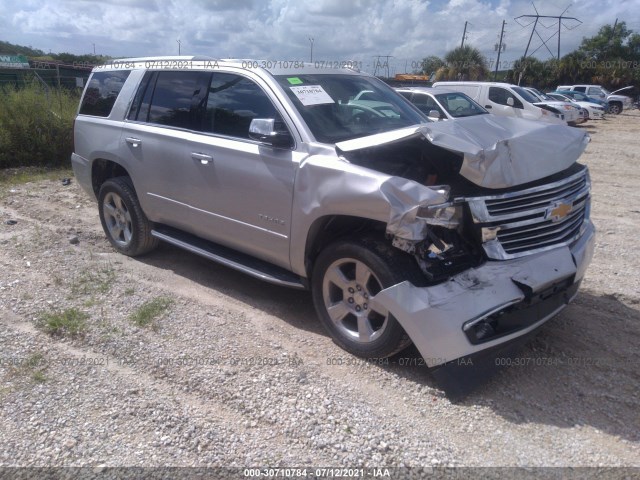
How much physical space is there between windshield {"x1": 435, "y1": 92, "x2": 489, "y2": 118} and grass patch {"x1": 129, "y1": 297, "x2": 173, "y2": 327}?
971 centimetres

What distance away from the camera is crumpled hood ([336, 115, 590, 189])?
126 inches

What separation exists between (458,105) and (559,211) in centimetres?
1019

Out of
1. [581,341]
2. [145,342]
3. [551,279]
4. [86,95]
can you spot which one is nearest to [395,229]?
[551,279]

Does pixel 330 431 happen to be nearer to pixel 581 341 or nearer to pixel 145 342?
pixel 145 342

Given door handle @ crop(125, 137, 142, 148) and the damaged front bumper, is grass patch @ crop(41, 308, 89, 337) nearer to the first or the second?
door handle @ crop(125, 137, 142, 148)

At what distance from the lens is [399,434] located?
9.88 feet

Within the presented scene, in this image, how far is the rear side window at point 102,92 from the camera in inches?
220

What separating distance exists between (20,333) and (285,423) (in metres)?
2.36

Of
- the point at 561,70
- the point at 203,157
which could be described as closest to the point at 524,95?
the point at 203,157

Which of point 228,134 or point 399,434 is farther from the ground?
point 228,134

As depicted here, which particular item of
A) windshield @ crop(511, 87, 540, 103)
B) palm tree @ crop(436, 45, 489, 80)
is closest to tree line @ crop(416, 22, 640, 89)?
palm tree @ crop(436, 45, 489, 80)

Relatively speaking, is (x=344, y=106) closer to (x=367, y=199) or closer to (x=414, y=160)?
(x=414, y=160)

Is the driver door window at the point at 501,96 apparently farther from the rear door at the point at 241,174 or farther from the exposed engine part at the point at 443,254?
the exposed engine part at the point at 443,254

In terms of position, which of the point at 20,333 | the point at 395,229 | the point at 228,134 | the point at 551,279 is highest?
the point at 228,134
